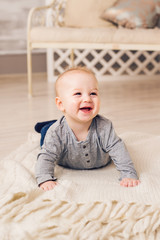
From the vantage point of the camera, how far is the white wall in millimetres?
3604

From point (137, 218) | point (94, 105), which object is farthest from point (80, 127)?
point (137, 218)

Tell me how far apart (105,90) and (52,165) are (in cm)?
196

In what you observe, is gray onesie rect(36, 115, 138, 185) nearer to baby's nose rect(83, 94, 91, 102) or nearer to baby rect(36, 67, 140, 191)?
baby rect(36, 67, 140, 191)

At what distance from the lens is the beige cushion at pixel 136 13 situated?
2.79 metres

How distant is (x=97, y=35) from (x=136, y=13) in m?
0.47

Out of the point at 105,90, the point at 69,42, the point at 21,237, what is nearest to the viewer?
the point at 21,237

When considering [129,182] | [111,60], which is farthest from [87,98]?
[111,60]

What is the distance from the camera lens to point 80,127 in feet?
3.90

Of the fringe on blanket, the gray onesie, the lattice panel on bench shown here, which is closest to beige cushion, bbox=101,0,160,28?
the lattice panel on bench

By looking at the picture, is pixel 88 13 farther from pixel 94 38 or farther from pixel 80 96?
pixel 80 96

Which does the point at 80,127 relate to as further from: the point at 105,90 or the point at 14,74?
the point at 14,74

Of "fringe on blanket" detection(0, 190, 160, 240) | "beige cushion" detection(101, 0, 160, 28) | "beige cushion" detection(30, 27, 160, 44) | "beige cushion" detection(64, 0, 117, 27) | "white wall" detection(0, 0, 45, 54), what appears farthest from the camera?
"white wall" detection(0, 0, 45, 54)

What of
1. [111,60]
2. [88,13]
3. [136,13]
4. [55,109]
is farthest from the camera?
[111,60]

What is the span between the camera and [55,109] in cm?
237
